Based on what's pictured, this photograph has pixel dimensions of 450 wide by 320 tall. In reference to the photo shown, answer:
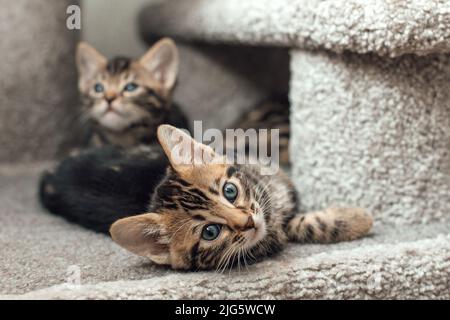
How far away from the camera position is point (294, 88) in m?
1.71

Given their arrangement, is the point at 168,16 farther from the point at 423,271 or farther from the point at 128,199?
the point at 423,271

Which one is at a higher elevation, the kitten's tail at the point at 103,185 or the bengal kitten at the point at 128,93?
the bengal kitten at the point at 128,93

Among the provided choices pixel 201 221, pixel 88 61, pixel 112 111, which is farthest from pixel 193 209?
pixel 88 61

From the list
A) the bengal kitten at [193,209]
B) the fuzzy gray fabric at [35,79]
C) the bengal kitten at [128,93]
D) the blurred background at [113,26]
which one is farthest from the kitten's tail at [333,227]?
the blurred background at [113,26]

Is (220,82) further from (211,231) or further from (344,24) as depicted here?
(211,231)

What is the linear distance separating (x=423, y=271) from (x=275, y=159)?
0.69 metres

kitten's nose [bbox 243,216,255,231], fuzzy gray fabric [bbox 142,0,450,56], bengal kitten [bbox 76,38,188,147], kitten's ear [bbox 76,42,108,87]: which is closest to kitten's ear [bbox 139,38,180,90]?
bengal kitten [bbox 76,38,188,147]

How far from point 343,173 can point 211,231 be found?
495 mm

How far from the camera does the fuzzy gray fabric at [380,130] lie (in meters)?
1.49

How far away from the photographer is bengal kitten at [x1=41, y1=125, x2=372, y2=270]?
1.27 metres

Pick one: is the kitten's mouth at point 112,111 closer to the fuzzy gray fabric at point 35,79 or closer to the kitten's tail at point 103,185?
the kitten's tail at point 103,185

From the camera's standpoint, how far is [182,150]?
1407 mm

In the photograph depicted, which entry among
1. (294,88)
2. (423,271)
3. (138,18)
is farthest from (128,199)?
(138,18)
